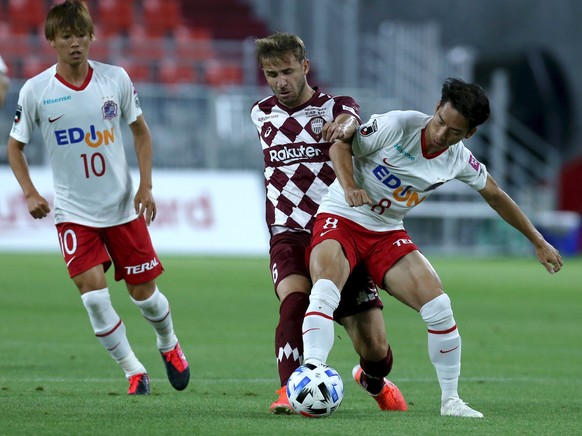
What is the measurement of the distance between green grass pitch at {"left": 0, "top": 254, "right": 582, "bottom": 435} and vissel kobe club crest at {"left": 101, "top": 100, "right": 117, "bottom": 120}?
62.1 inches

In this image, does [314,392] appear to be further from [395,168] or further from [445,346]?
[395,168]

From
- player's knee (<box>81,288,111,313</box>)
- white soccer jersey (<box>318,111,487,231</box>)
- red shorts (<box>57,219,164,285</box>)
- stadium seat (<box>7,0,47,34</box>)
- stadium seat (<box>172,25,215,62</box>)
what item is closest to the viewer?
white soccer jersey (<box>318,111,487,231</box>)

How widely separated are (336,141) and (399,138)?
1.09ft

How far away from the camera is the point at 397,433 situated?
5.33m

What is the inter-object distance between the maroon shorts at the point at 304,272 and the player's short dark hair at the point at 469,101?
1059 millimetres

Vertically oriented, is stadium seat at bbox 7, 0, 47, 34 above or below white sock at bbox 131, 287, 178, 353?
below

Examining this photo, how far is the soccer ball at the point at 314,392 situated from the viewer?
5766 mm

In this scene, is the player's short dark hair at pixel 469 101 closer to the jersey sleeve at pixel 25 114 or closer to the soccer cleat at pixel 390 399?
the soccer cleat at pixel 390 399

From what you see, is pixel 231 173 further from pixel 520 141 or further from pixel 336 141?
pixel 336 141

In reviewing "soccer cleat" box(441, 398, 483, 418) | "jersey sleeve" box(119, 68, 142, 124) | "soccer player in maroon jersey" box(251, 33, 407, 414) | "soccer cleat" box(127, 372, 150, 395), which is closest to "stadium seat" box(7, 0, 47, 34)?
"jersey sleeve" box(119, 68, 142, 124)

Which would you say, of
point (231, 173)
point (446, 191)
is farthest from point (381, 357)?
point (446, 191)

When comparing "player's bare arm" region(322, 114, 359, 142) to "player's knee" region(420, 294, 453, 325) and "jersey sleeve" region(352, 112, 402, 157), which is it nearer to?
"jersey sleeve" region(352, 112, 402, 157)

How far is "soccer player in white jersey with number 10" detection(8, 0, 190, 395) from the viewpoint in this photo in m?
7.13

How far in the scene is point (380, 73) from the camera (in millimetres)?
27438
